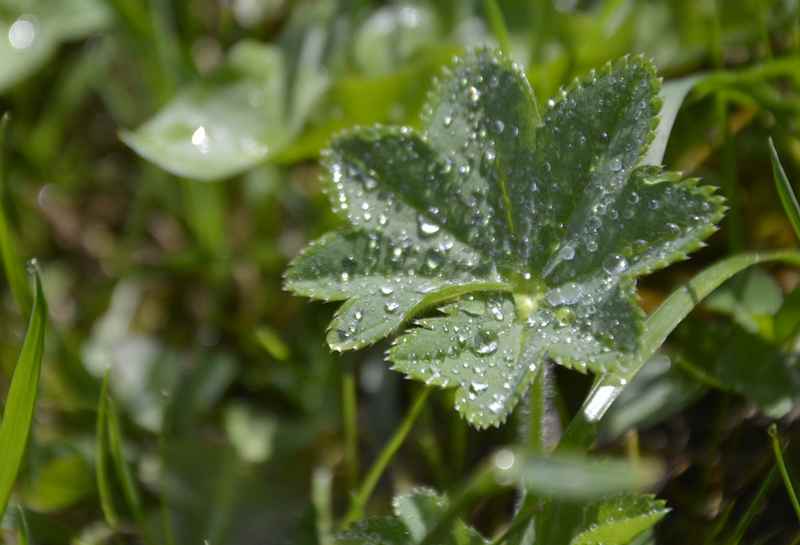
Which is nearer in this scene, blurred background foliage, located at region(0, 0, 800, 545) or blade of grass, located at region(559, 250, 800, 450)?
blade of grass, located at region(559, 250, 800, 450)

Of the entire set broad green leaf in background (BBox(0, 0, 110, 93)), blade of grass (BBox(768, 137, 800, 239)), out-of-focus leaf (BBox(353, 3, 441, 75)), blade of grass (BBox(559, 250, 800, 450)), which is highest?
broad green leaf in background (BBox(0, 0, 110, 93))

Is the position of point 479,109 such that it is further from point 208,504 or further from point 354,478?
point 208,504

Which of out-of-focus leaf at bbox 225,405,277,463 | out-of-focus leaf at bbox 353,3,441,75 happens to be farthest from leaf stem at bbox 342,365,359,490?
out-of-focus leaf at bbox 353,3,441,75

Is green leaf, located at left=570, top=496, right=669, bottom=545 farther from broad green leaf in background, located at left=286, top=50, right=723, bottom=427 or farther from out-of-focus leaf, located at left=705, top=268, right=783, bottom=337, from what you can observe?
out-of-focus leaf, located at left=705, top=268, right=783, bottom=337

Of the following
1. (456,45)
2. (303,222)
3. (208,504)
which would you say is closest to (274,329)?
(303,222)

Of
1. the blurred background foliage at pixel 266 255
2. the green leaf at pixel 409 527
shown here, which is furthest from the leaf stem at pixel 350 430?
the green leaf at pixel 409 527

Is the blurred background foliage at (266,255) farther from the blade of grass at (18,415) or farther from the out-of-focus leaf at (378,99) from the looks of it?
the blade of grass at (18,415)

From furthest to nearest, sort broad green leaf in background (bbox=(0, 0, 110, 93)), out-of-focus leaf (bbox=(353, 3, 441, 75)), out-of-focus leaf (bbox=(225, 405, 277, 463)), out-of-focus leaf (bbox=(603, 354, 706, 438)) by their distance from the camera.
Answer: broad green leaf in background (bbox=(0, 0, 110, 93)), out-of-focus leaf (bbox=(353, 3, 441, 75)), out-of-focus leaf (bbox=(225, 405, 277, 463)), out-of-focus leaf (bbox=(603, 354, 706, 438))

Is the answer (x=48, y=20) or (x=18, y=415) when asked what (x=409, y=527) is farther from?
(x=48, y=20)

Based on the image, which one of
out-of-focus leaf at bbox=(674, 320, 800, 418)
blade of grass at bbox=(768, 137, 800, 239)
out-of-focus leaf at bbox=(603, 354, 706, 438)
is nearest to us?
blade of grass at bbox=(768, 137, 800, 239)
